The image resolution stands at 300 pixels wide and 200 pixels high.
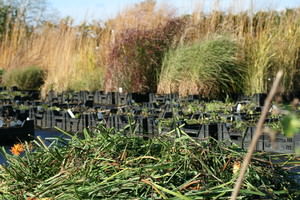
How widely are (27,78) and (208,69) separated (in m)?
5.94

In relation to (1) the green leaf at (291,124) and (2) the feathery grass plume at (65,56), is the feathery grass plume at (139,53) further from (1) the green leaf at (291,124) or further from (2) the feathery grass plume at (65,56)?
(1) the green leaf at (291,124)

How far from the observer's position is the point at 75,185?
1.80 meters

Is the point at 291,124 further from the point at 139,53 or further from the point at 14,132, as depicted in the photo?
the point at 139,53

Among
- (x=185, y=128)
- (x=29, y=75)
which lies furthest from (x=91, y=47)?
(x=185, y=128)

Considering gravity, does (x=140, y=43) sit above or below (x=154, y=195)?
above

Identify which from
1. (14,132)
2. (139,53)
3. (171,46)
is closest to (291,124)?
Answer: (14,132)

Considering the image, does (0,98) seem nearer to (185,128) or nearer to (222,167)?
(185,128)

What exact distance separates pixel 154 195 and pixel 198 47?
23.8ft

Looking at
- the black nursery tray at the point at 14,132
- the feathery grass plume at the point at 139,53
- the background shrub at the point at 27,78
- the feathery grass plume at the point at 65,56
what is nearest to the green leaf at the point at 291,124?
the black nursery tray at the point at 14,132

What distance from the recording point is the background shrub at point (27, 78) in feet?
42.2

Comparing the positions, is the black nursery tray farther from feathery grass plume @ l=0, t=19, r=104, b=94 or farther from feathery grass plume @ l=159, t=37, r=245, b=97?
feathery grass plume @ l=0, t=19, r=104, b=94

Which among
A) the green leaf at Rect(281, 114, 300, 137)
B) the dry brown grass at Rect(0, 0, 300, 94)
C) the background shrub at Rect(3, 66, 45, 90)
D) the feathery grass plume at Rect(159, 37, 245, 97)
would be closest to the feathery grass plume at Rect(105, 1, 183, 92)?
the dry brown grass at Rect(0, 0, 300, 94)

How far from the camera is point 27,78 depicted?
1281 centimetres

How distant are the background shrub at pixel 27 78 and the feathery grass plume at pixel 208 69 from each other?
5.01m
